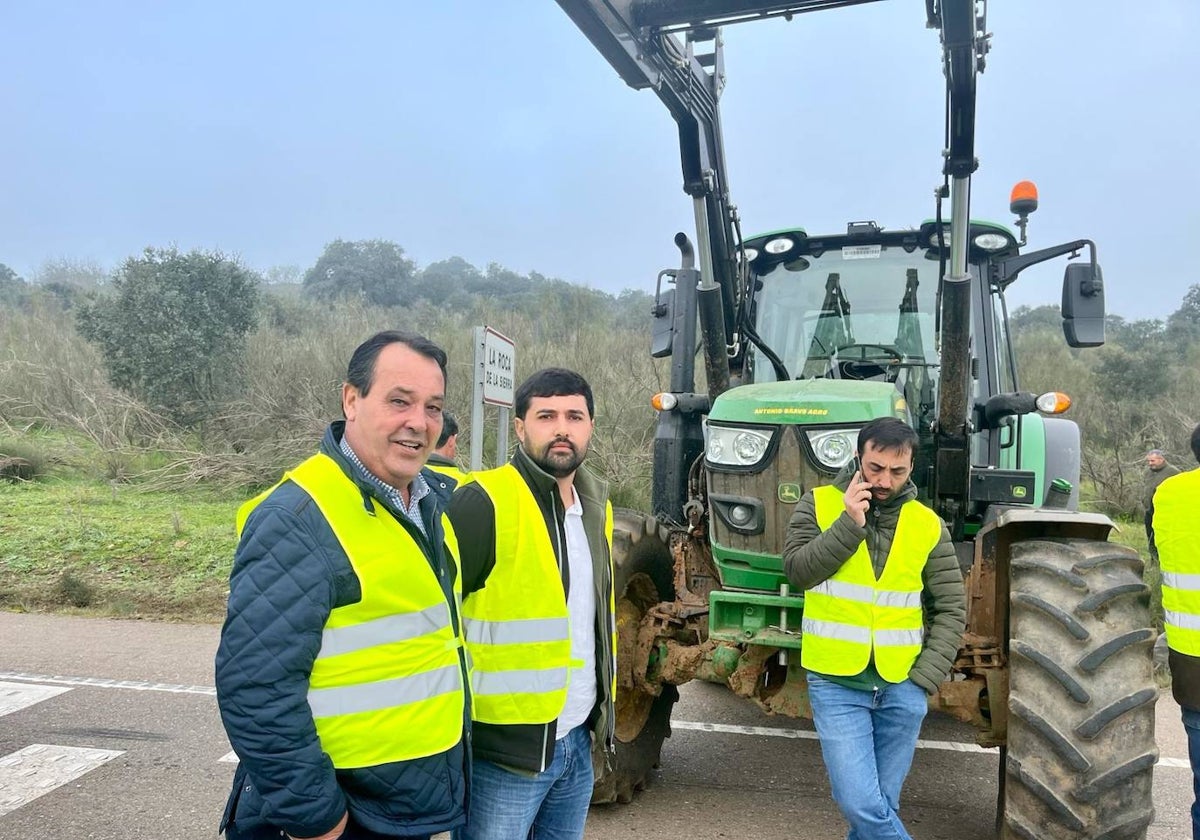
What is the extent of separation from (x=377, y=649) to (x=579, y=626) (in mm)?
802

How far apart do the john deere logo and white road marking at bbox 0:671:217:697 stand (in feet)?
13.6

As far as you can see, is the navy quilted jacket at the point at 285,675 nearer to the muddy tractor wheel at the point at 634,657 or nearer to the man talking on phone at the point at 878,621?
the man talking on phone at the point at 878,621

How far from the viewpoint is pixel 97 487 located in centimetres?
1281

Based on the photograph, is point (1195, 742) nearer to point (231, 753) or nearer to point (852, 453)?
point (852, 453)

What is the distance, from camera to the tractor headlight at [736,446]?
3.86 meters

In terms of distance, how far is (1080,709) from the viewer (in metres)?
3.08

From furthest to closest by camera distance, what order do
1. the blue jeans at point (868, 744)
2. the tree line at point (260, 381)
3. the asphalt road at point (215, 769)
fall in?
the tree line at point (260, 381) → the asphalt road at point (215, 769) → the blue jeans at point (868, 744)

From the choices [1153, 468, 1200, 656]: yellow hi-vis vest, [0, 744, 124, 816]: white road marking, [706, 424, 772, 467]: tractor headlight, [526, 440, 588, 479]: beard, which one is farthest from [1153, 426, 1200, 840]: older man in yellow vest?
[0, 744, 124, 816]: white road marking

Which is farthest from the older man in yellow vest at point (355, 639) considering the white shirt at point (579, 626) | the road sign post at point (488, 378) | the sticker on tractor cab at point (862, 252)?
the sticker on tractor cab at point (862, 252)

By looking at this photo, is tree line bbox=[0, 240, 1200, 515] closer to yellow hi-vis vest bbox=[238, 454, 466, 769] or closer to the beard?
the beard

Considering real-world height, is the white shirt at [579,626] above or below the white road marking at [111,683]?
above

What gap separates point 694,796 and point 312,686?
122 inches

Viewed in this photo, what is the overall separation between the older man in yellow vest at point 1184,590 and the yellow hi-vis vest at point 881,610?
43.3 inches

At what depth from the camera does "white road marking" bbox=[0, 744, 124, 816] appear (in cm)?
421
